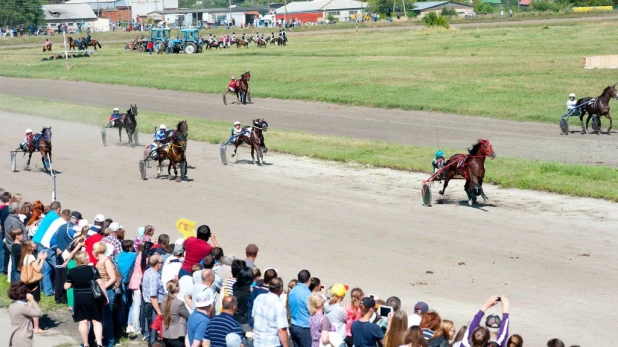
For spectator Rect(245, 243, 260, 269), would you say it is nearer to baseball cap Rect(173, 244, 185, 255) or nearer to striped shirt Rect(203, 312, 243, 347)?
baseball cap Rect(173, 244, 185, 255)

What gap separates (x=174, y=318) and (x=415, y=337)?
12.3 ft

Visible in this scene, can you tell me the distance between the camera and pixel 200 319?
1107 cm

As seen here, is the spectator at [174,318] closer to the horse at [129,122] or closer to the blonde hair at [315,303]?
the blonde hair at [315,303]

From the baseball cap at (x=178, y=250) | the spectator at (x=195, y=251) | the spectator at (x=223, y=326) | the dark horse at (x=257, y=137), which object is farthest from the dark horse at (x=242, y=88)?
the spectator at (x=223, y=326)

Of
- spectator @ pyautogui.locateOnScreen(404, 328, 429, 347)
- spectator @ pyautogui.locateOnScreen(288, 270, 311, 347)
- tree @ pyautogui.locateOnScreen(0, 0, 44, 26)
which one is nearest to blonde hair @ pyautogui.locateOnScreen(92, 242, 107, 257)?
spectator @ pyautogui.locateOnScreen(288, 270, 311, 347)

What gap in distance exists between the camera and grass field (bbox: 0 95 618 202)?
81.4ft

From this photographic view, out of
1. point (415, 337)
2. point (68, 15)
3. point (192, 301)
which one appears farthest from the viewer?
point (68, 15)

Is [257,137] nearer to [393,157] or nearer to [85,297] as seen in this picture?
[393,157]

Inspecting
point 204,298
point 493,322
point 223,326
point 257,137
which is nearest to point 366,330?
point 493,322

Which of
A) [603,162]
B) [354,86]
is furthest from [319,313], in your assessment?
[354,86]

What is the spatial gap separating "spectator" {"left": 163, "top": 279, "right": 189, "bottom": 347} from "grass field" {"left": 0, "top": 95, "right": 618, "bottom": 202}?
45.2 feet

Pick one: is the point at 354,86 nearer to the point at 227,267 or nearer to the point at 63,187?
the point at 63,187

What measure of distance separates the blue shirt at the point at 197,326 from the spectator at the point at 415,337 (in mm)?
2400

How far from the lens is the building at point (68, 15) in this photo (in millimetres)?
149875
